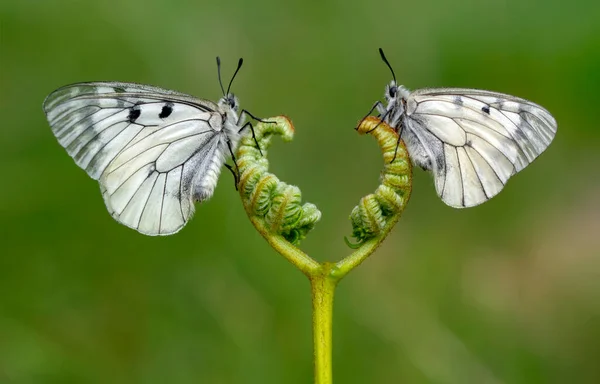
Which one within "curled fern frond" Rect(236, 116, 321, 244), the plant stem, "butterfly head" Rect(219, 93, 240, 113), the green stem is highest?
"butterfly head" Rect(219, 93, 240, 113)

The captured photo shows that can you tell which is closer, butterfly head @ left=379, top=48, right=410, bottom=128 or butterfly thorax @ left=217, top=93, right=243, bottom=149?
butterfly head @ left=379, top=48, right=410, bottom=128

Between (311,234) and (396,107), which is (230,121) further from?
(311,234)

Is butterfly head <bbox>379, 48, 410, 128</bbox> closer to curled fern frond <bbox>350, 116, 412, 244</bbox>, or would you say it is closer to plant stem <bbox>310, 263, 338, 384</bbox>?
curled fern frond <bbox>350, 116, 412, 244</bbox>

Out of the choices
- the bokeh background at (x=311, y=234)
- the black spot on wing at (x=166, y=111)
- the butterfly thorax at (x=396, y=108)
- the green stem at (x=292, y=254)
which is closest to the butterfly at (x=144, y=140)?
the black spot on wing at (x=166, y=111)

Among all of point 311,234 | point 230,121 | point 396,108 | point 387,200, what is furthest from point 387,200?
point 311,234

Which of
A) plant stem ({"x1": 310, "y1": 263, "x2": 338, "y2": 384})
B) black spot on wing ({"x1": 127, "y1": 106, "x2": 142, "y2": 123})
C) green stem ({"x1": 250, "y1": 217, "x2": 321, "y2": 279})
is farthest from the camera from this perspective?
black spot on wing ({"x1": 127, "y1": 106, "x2": 142, "y2": 123})

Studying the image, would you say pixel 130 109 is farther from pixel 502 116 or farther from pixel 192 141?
pixel 502 116

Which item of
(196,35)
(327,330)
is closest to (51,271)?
(196,35)

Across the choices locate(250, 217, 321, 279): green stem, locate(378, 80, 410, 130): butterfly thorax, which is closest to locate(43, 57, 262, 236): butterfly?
locate(378, 80, 410, 130): butterfly thorax
